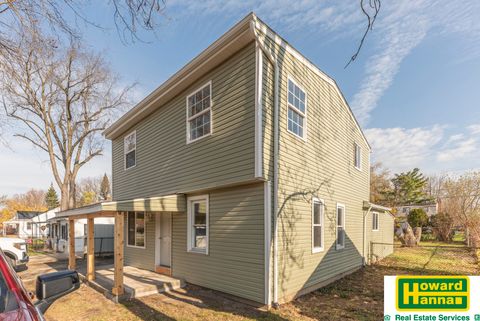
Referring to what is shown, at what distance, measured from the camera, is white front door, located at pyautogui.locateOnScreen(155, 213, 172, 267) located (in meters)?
9.64

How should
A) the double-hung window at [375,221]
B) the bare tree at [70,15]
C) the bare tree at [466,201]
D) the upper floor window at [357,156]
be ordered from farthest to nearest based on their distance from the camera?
1. the bare tree at [466,201]
2. the double-hung window at [375,221]
3. the upper floor window at [357,156]
4. the bare tree at [70,15]

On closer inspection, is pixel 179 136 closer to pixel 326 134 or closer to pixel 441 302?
pixel 326 134

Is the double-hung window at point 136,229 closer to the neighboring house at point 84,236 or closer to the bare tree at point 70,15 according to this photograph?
the neighboring house at point 84,236

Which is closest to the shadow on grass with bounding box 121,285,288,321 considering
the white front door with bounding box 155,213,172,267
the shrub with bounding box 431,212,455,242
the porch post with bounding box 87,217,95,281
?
the white front door with bounding box 155,213,172,267

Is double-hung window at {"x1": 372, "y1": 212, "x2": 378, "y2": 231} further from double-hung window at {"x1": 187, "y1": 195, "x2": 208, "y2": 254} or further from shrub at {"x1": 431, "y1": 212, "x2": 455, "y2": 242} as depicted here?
shrub at {"x1": 431, "y1": 212, "x2": 455, "y2": 242}

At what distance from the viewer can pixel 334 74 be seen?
1044 cm

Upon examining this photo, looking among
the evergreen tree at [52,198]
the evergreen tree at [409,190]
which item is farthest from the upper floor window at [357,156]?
the evergreen tree at [52,198]

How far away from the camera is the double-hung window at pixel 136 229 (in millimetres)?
10828

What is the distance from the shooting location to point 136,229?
1117 cm

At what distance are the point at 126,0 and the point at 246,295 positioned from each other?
6.21 m

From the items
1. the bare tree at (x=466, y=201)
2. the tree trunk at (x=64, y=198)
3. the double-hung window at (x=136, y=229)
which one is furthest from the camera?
the tree trunk at (x=64, y=198)

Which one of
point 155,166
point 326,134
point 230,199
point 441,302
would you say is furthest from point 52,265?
point 441,302

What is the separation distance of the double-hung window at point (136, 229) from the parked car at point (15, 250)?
417 centimetres

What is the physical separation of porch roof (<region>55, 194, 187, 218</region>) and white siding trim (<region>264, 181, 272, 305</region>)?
323 centimetres
